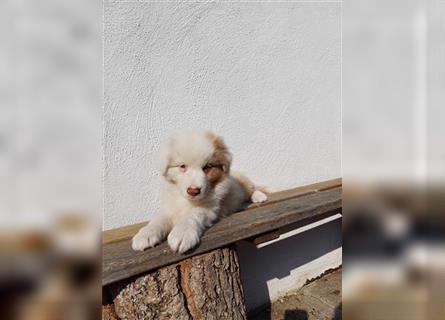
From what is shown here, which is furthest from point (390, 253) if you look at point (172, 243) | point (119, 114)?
point (119, 114)

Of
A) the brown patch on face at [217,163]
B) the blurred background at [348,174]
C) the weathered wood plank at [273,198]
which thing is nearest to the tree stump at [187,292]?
the weathered wood plank at [273,198]

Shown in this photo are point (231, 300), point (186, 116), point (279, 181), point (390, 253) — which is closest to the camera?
point (390, 253)

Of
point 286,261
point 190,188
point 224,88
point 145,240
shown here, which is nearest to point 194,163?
point 190,188

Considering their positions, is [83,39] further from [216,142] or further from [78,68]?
[216,142]

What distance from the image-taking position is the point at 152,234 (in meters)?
1.61

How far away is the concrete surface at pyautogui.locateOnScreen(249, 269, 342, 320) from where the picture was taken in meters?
2.76

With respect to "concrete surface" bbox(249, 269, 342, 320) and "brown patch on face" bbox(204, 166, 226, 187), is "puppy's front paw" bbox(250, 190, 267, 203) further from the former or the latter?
"concrete surface" bbox(249, 269, 342, 320)

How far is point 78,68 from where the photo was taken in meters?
0.44

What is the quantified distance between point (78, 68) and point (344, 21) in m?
0.38

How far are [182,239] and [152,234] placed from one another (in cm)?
16

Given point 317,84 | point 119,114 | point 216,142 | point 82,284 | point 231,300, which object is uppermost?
point 317,84

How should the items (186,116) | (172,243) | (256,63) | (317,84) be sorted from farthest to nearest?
(317,84), (256,63), (186,116), (172,243)

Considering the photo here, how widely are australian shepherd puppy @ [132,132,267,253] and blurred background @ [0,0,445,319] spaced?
120cm

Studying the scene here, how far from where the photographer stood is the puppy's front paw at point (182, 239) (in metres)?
1.56
